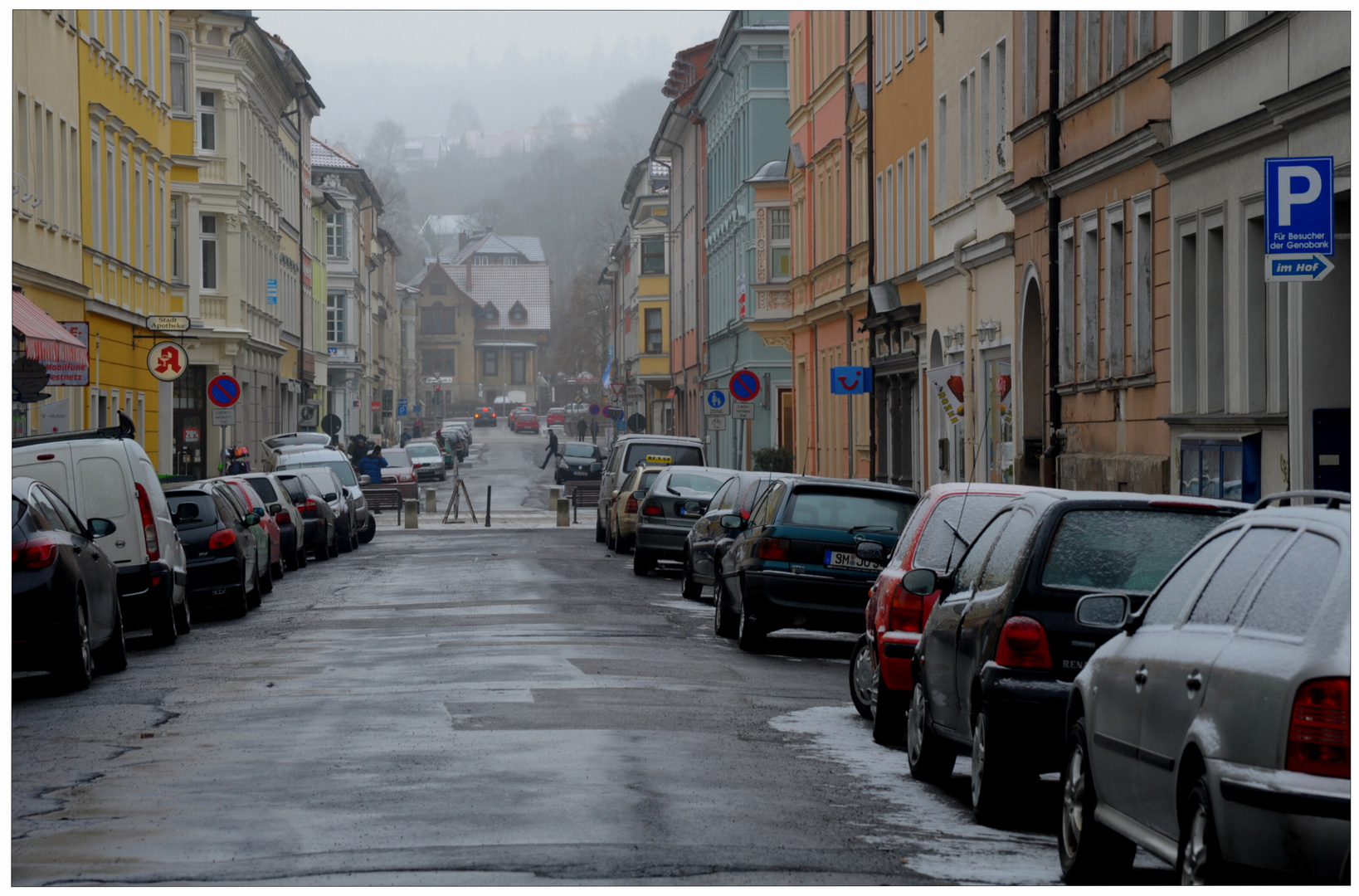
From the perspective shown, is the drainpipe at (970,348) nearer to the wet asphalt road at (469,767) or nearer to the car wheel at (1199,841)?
the wet asphalt road at (469,767)

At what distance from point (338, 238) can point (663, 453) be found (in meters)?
62.9

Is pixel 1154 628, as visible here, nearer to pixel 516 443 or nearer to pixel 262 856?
pixel 262 856

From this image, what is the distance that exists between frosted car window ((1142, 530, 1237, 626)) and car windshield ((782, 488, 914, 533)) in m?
10.3

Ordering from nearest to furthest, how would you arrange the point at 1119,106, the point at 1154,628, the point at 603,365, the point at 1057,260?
1. the point at 1154,628
2. the point at 1119,106
3. the point at 1057,260
4. the point at 603,365

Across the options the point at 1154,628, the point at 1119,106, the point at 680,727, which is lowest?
the point at 680,727

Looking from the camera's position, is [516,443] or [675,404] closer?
[675,404]

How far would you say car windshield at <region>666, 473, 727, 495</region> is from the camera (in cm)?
3075

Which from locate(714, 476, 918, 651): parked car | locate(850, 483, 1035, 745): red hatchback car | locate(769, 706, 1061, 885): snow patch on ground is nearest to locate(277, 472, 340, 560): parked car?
locate(714, 476, 918, 651): parked car

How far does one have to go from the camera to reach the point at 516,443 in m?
127

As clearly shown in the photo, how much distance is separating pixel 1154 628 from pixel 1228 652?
1094mm

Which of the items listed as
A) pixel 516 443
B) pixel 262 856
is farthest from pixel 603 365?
pixel 262 856

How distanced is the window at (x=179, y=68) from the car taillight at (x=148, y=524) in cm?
3877

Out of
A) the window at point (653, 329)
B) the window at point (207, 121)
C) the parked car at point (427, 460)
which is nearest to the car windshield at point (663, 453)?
the window at point (207, 121)

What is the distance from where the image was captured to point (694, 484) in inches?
1222
